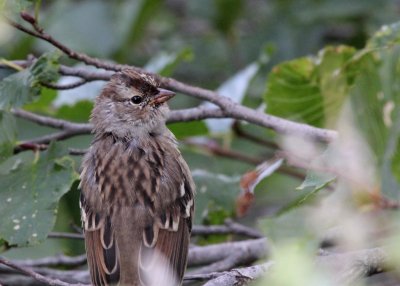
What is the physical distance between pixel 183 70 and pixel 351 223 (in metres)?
5.42

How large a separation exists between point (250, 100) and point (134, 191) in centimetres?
267

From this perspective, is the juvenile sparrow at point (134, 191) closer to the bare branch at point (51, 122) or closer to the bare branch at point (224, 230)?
the bare branch at point (51, 122)

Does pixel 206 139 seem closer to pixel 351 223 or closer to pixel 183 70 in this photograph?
pixel 183 70

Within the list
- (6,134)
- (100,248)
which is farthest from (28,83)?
(100,248)

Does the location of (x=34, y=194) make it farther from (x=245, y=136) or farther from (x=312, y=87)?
(x=245, y=136)

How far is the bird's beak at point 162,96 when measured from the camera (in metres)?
4.94

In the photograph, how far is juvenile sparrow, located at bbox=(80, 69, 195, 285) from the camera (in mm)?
4305

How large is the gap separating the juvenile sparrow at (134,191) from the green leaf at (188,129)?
1.29 feet

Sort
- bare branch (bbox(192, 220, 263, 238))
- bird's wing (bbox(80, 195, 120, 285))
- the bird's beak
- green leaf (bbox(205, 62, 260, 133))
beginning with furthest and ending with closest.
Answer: green leaf (bbox(205, 62, 260, 133)) < bare branch (bbox(192, 220, 263, 238)) < the bird's beak < bird's wing (bbox(80, 195, 120, 285))

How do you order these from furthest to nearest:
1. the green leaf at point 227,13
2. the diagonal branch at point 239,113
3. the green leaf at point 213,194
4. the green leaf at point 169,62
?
1. the green leaf at point 227,13
2. the green leaf at point 169,62
3. the green leaf at point 213,194
4. the diagonal branch at point 239,113

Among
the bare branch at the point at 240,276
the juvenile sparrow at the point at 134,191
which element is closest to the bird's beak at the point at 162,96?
the juvenile sparrow at the point at 134,191

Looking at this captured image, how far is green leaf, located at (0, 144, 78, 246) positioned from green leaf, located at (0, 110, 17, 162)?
0.14m

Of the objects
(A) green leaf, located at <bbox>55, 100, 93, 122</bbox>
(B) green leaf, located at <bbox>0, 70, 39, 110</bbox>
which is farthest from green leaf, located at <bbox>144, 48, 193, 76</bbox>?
(B) green leaf, located at <bbox>0, 70, 39, 110</bbox>

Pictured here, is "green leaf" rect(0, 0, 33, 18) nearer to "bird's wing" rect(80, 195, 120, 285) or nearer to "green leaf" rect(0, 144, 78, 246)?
"green leaf" rect(0, 144, 78, 246)
